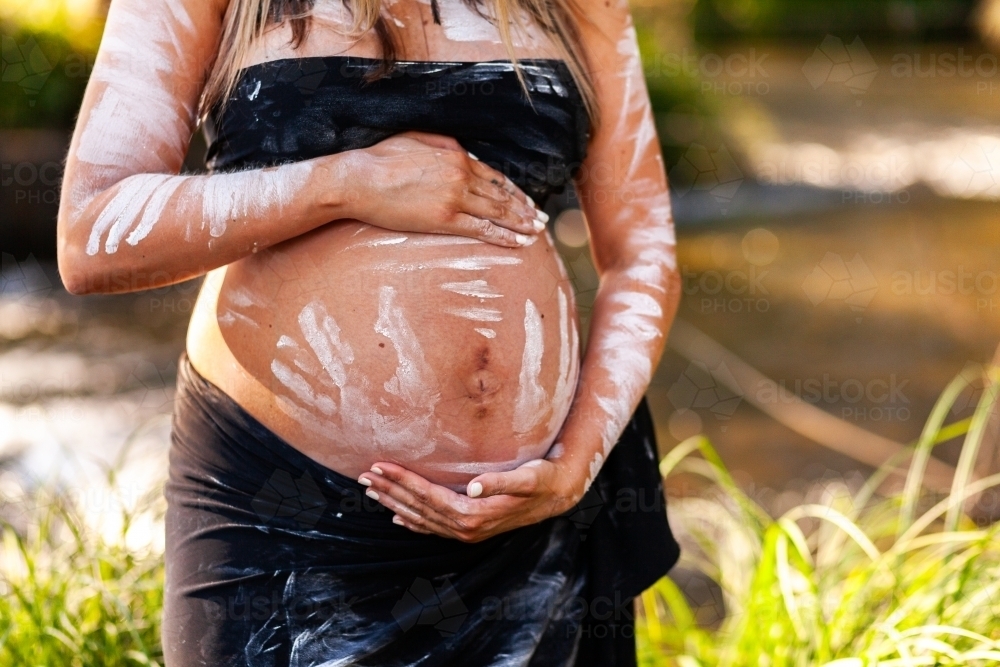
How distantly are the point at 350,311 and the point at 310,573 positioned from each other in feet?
1.23

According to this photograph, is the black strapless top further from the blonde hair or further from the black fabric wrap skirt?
the black fabric wrap skirt

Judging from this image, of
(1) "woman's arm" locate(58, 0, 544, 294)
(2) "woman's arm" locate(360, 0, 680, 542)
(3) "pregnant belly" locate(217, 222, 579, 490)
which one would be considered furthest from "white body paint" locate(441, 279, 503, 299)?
(2) "woman's arm" locate(360, 0, 680, 542)

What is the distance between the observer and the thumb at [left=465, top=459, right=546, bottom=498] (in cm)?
130

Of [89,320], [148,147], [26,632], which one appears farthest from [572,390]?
[89,320]

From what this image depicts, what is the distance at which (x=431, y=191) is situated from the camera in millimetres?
1317

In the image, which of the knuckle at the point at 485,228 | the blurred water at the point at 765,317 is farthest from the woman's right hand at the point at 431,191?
the blurred water at the point at 765,317

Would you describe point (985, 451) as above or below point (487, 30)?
below

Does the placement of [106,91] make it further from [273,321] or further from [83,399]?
[83,399]

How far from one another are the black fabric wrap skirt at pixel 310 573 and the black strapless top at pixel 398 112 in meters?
0.38

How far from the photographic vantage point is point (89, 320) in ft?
20.7

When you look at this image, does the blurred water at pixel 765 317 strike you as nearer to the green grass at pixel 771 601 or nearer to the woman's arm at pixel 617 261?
the green grass at pixel 771 601

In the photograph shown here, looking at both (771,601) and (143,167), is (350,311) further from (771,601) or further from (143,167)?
(771,601)

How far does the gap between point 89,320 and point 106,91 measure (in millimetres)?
5527

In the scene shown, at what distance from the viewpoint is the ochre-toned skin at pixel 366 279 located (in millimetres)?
1250
